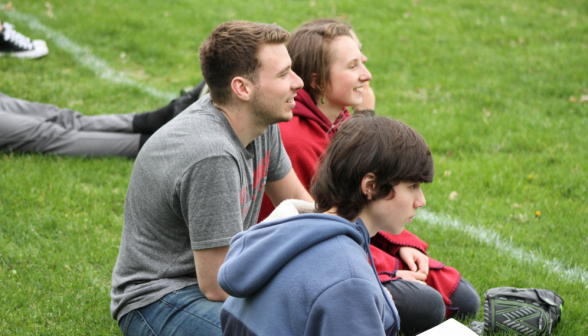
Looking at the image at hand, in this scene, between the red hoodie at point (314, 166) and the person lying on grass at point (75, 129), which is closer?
the red hoodie at point (314, 166)

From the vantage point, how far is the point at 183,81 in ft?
25.3

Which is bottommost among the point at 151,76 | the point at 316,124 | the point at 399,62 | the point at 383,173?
the point at 151,76

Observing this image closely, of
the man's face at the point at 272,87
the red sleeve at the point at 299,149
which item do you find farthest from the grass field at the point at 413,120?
the man's face at the point at 272,87

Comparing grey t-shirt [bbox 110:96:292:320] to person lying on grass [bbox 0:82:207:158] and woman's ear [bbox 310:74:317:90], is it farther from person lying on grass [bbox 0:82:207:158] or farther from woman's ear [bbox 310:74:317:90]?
person lying on grass [bbox 0:82:207:158]

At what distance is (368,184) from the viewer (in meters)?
2.11

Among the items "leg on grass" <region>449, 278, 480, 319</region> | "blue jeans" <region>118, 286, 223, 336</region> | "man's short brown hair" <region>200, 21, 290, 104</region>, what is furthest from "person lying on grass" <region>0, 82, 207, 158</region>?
"leg on grass" <region>449, 278, 480, 319</region>

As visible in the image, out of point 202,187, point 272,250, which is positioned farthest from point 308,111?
point 272,250

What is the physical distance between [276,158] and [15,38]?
6.13 m

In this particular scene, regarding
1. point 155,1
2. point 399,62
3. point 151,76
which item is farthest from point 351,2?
point 151,76

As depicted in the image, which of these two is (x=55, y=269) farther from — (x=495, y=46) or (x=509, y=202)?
(x=495, y=46)

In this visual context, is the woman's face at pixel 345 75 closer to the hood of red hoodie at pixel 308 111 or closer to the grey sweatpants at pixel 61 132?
the hood of red hoodie at pixel 308 111

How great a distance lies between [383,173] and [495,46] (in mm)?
7769

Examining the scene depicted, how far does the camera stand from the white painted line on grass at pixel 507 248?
3.85 m

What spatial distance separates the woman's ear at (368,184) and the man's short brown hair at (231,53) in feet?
3.01
